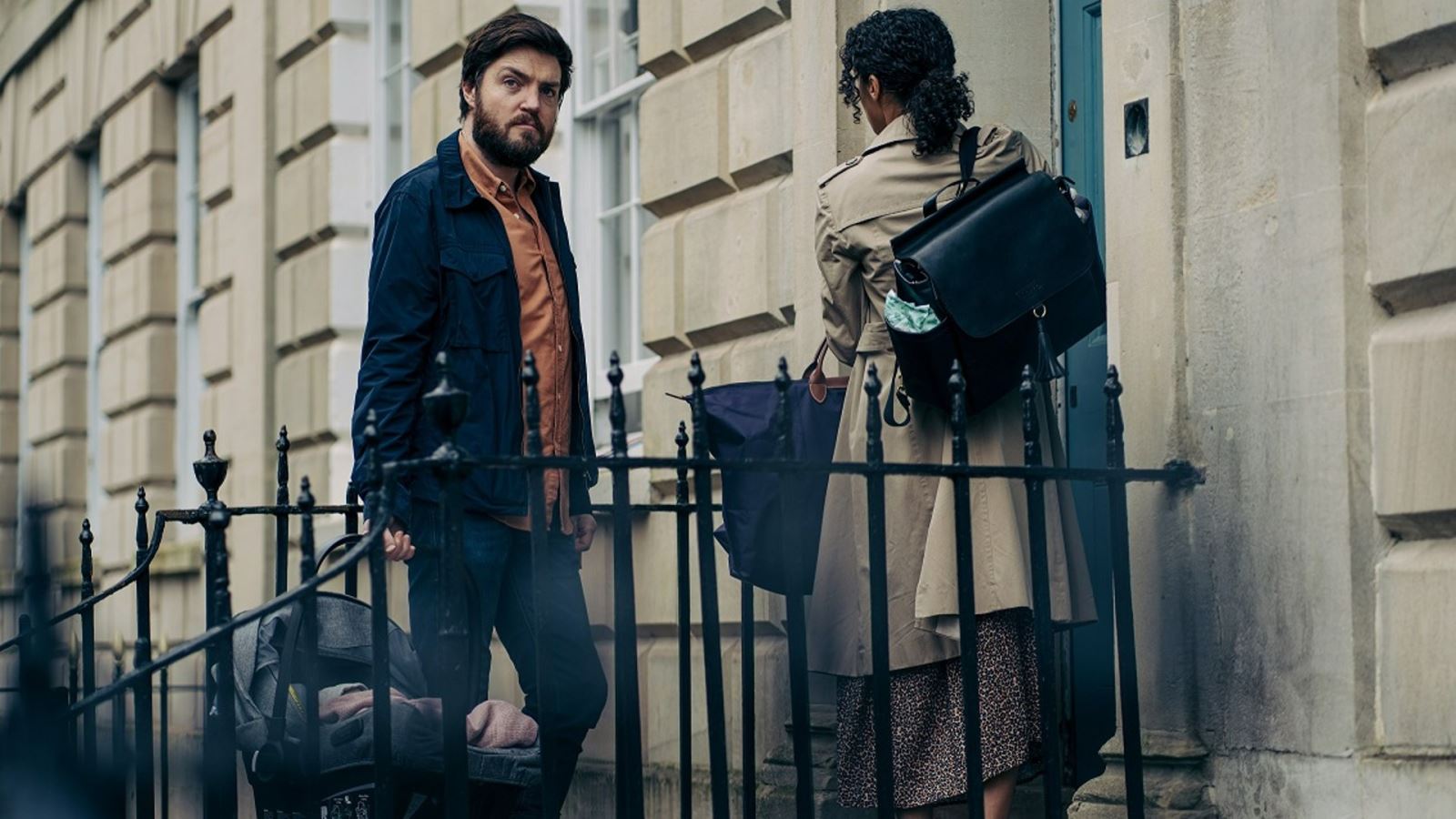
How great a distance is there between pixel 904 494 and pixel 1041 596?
1.45ft

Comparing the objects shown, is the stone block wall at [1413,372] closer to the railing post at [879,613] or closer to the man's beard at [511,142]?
the railing post at [879,613]

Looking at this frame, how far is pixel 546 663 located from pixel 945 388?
43.8 inches

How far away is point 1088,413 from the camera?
19.7 feet

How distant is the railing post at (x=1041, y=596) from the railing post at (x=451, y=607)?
1234 millimetres

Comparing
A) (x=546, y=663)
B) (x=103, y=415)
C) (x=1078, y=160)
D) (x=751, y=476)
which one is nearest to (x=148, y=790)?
(x=546, y=663)

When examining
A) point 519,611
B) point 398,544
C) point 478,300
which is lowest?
point 519,611

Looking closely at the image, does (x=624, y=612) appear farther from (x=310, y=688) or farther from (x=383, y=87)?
(x=383, y=87)

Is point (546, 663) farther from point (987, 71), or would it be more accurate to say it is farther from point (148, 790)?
point (987, 71)

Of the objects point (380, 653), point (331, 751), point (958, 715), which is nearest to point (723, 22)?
point (958, 715)

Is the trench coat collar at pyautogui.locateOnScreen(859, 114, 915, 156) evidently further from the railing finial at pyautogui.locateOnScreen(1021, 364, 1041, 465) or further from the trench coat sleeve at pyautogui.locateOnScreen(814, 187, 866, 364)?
the railing finial at pyautogui.locateOnScreen(1021, 364, 1041, 465)

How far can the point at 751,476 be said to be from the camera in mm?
4996

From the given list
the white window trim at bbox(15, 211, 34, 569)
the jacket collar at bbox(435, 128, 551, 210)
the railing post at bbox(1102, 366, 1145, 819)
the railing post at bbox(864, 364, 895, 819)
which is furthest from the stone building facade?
the white window trim at bbox(15, 211, 34, 569)

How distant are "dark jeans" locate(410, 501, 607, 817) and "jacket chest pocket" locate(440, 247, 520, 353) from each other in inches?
15.1

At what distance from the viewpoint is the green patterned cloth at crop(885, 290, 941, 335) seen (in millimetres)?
4496
